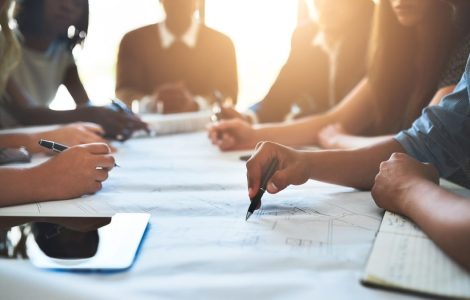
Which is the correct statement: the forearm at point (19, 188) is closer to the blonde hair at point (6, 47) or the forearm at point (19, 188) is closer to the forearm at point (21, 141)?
the forearm at point (21, 141)

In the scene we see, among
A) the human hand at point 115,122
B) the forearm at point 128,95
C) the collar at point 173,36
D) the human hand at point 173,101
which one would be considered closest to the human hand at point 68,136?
the human hand at point 115,122

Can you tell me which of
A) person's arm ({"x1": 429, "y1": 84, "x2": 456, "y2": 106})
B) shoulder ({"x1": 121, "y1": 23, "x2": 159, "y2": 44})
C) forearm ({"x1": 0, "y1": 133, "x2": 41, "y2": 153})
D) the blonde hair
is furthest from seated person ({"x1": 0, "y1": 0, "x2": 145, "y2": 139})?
person's arm ({"x1": 429, "y1": 84, "x2": 456, "y2": 106})

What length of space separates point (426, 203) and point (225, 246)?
0.24m

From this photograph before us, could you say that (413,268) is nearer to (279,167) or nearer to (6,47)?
(279,167)

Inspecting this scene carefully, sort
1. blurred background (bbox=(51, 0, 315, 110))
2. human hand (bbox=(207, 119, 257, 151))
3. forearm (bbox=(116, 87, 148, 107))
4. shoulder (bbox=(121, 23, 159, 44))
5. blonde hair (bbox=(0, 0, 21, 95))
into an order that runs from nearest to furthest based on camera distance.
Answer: human hand (bbox=(207, 119, 257, 151))
blonde hair (bbox=(0, 0, 21, 95))
forearm (bbox=(116, 87, 148, 107))
blurred background (bbox=(51, 0, 315, 110))
shoulder (bbox=(121, 23, 159, 44))

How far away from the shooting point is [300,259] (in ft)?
1.39

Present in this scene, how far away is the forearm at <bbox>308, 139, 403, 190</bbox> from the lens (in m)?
0.72

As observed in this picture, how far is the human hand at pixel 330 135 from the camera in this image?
1.14m

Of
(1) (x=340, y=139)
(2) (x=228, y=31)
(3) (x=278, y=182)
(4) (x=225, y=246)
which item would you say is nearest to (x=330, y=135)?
(1) (x=340, y=139)

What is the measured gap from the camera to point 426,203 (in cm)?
50

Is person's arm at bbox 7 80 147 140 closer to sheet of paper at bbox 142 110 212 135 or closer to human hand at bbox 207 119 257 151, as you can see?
sheet of paper at bbox 142 110 212 135

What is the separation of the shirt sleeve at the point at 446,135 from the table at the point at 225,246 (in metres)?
0.14

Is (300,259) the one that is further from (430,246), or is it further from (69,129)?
(69,129)

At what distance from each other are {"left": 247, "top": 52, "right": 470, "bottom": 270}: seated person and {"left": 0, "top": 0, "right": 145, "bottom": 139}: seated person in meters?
1.05
